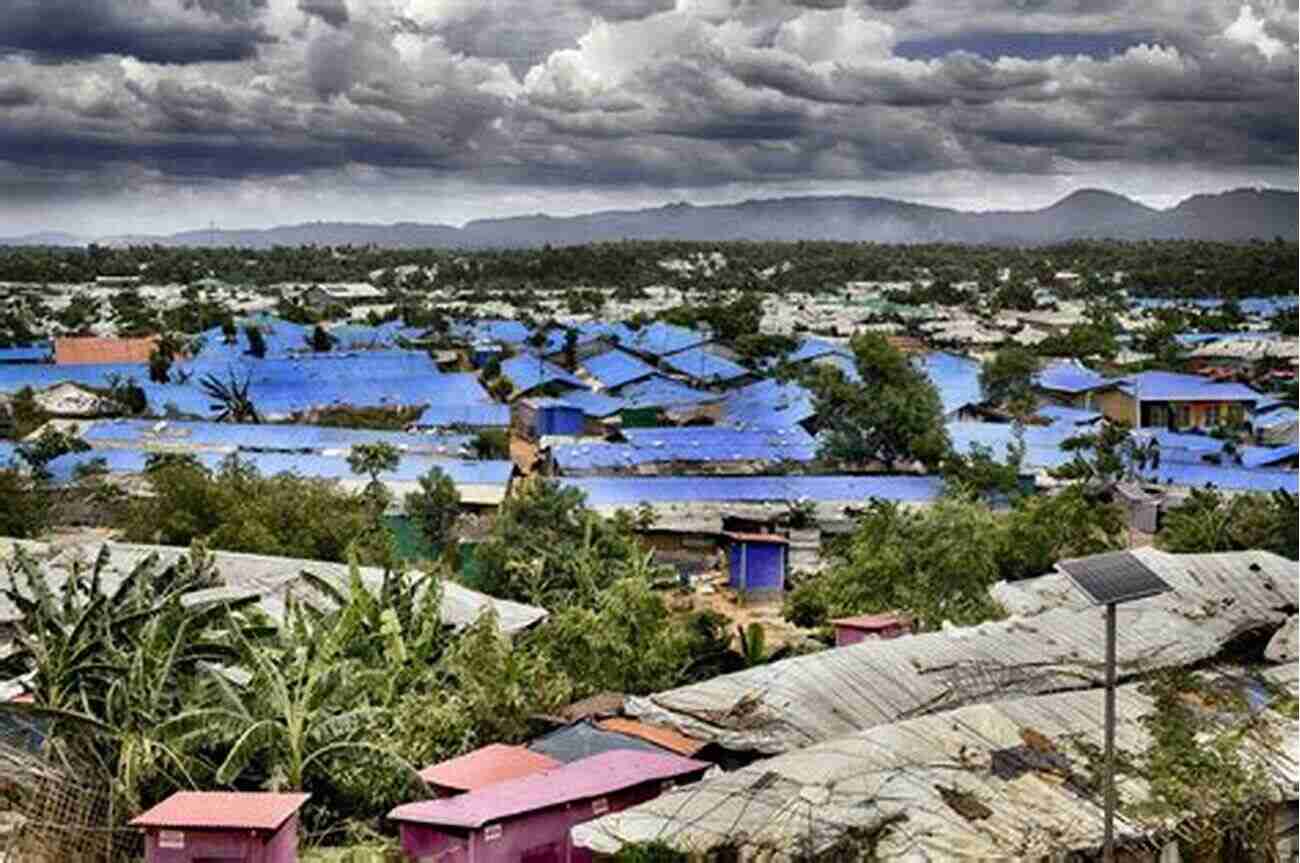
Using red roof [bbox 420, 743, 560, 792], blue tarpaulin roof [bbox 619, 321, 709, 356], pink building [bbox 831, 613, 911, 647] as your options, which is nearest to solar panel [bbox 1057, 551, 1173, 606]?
red roof [bbox 420, 743, 560, 792]

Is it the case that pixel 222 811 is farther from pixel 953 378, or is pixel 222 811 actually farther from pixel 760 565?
pixel 953 378

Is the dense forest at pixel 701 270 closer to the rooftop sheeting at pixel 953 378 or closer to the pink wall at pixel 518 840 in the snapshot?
the rooftop sheeting at pixel 953 378

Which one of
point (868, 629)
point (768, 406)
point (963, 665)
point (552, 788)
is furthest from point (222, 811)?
point (768, 406)

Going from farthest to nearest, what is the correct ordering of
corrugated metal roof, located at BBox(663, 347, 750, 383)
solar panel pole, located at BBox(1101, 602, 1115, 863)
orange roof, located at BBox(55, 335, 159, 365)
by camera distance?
1. orange roof, located at BBox(55, 335, 159, 365)
2. corrugated metal roof, located at BBox(663, 347, 750, 383)
3. solar panel pole, located at BBox(1101, 602, 1115, 863)

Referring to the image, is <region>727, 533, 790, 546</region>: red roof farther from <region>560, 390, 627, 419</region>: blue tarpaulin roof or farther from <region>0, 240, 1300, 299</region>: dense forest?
<region>0, 240, 1300, 299</region>: dense forest

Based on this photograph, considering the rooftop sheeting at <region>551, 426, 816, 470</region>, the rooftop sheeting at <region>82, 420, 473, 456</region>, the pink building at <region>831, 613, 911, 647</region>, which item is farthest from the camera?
the rooftop sheeting at <region>82, 420, 473, 456</region>

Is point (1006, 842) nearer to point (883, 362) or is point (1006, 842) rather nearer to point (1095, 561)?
point (1095, 561)

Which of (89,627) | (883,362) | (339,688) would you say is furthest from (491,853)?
(883,362)
